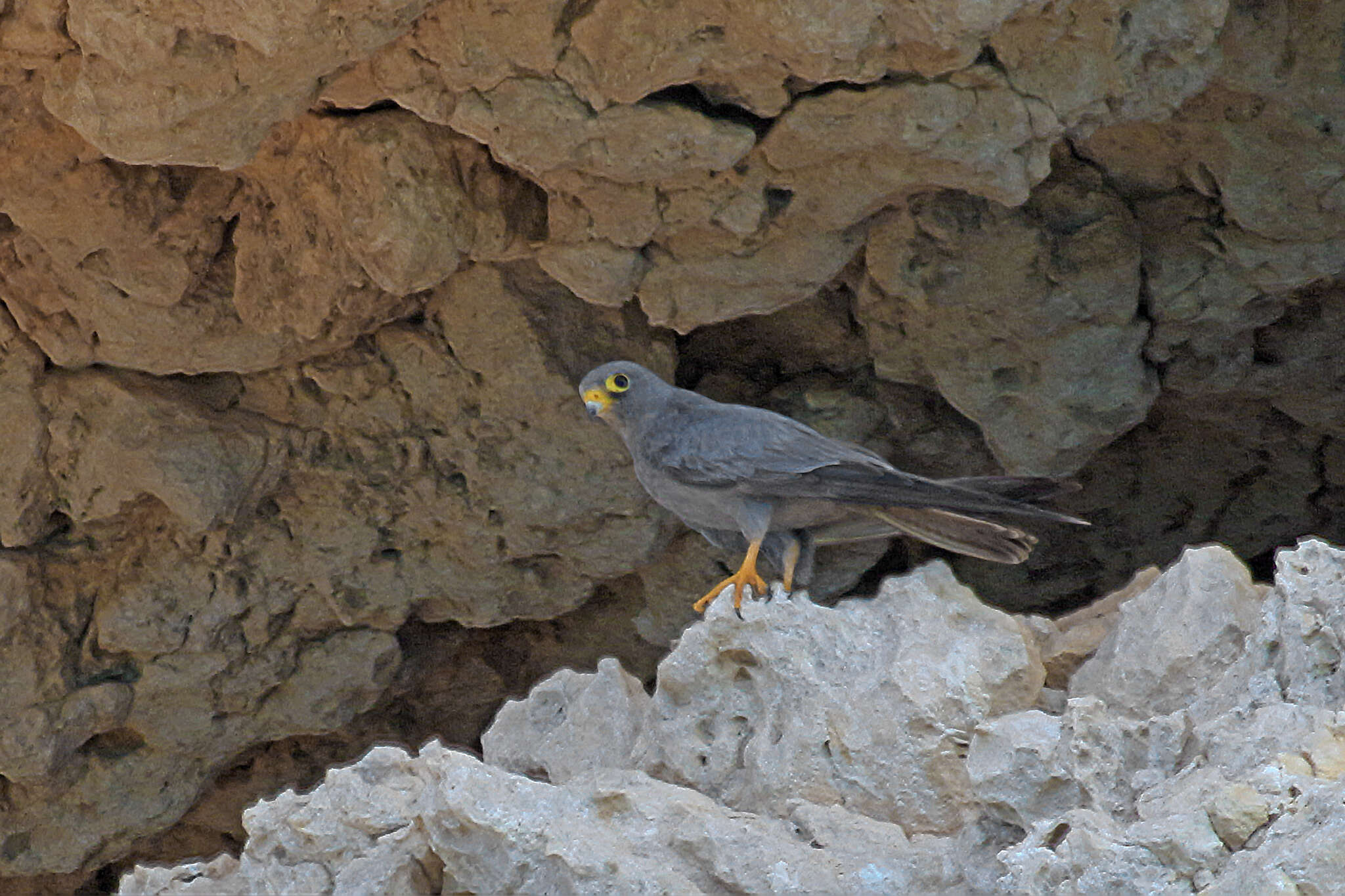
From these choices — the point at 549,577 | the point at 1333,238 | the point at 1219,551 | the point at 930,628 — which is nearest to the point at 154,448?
the point at 549,577

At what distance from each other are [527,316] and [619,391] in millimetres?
1489

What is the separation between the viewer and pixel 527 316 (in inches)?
226

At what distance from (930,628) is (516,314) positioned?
3.02m

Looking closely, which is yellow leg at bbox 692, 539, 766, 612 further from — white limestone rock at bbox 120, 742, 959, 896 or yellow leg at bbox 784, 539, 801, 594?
white limestone rock at bbox 120, 742, 959, 896

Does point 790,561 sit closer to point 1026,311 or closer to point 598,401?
point 598,401

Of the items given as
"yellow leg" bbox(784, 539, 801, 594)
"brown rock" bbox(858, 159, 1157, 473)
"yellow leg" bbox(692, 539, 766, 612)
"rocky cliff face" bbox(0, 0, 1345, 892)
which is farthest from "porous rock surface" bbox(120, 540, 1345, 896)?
"brown rock" bbox(858, 159, 1157, 473)

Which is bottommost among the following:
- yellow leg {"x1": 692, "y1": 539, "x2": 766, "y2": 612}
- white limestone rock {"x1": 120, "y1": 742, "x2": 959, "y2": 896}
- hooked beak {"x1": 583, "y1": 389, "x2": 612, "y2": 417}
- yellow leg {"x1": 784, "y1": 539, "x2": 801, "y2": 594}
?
yellow leg {"x1": 784, "y1": 539, "x2": 801, "y2": 594}

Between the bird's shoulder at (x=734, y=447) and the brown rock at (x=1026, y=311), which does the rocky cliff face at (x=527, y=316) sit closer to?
the brown rock at (x=1026, y=311)

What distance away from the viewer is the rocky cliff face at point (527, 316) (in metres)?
4.32

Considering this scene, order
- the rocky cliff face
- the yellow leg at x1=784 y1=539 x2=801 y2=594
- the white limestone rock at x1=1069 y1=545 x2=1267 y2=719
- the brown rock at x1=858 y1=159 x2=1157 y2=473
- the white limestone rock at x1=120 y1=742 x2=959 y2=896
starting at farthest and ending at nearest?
the brown rock at x1=858 y1=159 x2=1157 y2=473 < the rocky cliff face < the yellow leg at x1=784 y1=539 x2=801 y2=594 < the white limestone rock at x1=1069 y1=545 x2=1267 y2=719 < the white limestone rock at x1=120 y1=742 x2=959 y2=896

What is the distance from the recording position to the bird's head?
4344 millimetres

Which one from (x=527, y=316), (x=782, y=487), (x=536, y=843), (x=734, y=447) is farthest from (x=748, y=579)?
(x=527, y=316)

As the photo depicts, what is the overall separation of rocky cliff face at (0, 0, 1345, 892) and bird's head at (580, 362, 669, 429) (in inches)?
27.3

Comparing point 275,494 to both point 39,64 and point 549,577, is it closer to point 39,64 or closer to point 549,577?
point 549,577
